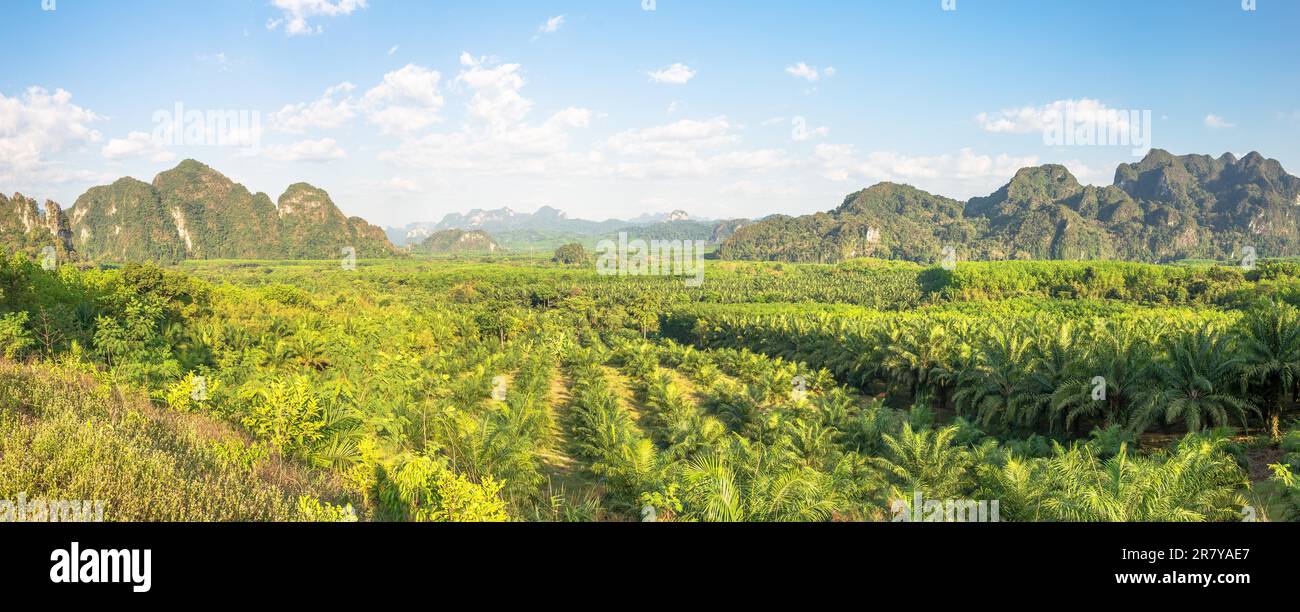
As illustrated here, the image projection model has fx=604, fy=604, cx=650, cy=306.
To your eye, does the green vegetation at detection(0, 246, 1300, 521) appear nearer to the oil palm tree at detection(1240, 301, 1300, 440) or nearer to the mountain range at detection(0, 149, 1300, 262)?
the oil palm tree at detection(1240, 301, 1300, 440)

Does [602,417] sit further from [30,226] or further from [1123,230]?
[1123,230]

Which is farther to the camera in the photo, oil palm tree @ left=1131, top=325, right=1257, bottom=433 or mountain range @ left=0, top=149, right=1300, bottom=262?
mountain range @ left=0, top=149, right=1300, bottom=262

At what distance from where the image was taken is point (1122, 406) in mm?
19359

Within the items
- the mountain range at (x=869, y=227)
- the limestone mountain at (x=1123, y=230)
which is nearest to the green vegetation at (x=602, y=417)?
the mountain range at (x=869, y=227)

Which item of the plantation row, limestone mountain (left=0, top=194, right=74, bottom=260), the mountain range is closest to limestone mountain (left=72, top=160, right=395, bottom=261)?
the mountain range

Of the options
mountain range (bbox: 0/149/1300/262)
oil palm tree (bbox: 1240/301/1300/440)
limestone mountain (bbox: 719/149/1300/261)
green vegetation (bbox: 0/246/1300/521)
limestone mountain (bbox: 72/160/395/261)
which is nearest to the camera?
green vegetation (bbox: 0/246/1300/521)

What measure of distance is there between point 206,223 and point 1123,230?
246812mm

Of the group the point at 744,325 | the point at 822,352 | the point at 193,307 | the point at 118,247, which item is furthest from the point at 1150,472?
the point at 118,247

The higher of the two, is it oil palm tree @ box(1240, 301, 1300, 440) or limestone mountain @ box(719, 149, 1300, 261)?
limestone mountain @ box(719, 149, 1300, 261)

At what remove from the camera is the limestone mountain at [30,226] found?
86.1 metres

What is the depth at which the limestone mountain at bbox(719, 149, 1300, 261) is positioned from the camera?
16475cm

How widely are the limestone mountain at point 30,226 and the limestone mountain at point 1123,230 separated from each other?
5751 inches

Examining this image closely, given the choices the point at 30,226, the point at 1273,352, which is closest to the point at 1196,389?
the point at 1273,352

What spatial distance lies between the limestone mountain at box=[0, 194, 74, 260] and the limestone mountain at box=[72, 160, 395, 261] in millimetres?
35588
